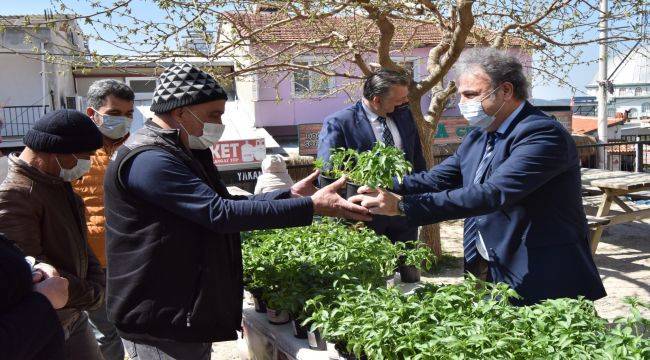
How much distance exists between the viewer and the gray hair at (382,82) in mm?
3846

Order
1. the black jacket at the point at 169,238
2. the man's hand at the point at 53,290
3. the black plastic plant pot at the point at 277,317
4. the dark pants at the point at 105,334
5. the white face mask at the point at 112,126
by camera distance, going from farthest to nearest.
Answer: the white face mask at the point at 112,126, the dark pants at the point at 105,334, the black plastic plant pot at the point at 277,317, the black jacket at the point at 169,238, the man's hand at the point at 53,290

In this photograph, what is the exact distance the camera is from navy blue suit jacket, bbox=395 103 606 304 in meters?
2.31

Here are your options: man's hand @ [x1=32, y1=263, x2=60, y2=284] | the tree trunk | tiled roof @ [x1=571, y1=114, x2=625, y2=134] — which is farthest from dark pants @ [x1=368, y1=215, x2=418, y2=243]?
tiled roof @ [x1=571, y1=114, x2=625, y2=134]

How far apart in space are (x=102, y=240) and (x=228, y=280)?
1584mm

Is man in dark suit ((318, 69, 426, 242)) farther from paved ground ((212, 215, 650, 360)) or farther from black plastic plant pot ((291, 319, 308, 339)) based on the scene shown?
paved ground ((212, 215, 650, 360))

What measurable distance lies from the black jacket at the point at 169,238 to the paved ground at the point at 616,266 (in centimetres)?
251

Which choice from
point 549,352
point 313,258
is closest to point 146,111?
point 313,258

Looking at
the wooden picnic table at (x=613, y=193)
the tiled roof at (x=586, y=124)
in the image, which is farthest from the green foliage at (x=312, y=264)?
the tiled roof at (x=586, y=124)

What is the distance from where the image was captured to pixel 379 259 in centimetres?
271

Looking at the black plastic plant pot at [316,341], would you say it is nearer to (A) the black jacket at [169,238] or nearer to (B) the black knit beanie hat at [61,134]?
(A) the black jacket at [169,238]

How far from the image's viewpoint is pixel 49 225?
7.93 ft

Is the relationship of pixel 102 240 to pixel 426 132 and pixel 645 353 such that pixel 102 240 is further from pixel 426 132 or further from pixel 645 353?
pixel 426 132

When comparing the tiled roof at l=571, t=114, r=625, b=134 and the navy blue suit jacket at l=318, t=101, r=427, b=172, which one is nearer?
the navy blue suit jacket at l=318, t=101, r=427, b=172

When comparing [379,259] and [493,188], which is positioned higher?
[493,188]
